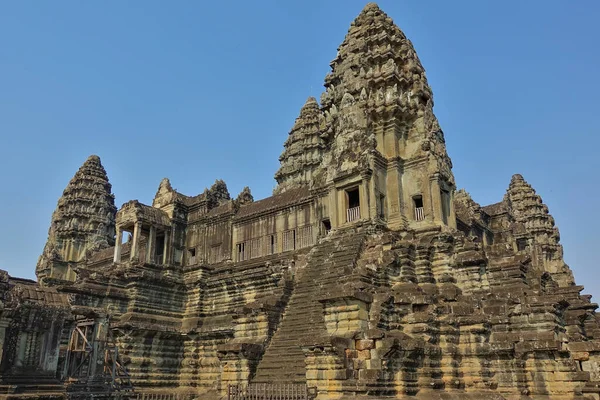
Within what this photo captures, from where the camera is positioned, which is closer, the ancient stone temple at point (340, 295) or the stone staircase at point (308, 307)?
the ancient stone temple at point (340, 295)

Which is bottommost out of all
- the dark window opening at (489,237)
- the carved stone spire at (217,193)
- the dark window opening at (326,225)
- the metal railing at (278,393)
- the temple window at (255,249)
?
the metal railing at (278,393)

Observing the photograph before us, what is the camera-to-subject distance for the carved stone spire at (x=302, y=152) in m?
43.2

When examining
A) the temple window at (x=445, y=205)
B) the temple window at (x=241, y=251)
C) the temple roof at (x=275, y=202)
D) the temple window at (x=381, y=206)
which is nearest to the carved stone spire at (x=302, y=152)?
the temple roof at (x=275, y=202)

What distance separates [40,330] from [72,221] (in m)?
38.0

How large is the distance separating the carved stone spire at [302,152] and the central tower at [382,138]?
16.4 m

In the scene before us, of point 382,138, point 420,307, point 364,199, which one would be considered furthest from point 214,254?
point 420,307

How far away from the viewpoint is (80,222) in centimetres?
4931

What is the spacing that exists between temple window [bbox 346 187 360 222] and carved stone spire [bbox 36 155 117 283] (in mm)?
31356

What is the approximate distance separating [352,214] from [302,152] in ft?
71.1

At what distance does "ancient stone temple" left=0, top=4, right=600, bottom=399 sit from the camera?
15773 mm

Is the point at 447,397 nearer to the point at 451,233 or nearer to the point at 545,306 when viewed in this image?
the point at 545,306

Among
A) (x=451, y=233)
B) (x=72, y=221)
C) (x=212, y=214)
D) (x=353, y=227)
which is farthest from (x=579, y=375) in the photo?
(x=72, y=221)

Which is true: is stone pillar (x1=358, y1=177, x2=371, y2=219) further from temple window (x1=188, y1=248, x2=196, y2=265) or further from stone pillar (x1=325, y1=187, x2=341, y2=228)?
temple window (x1=188, y1=248, x2=196, y2=265)

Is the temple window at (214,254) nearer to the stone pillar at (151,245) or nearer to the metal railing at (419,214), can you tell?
the stone pillar at (151,245)
